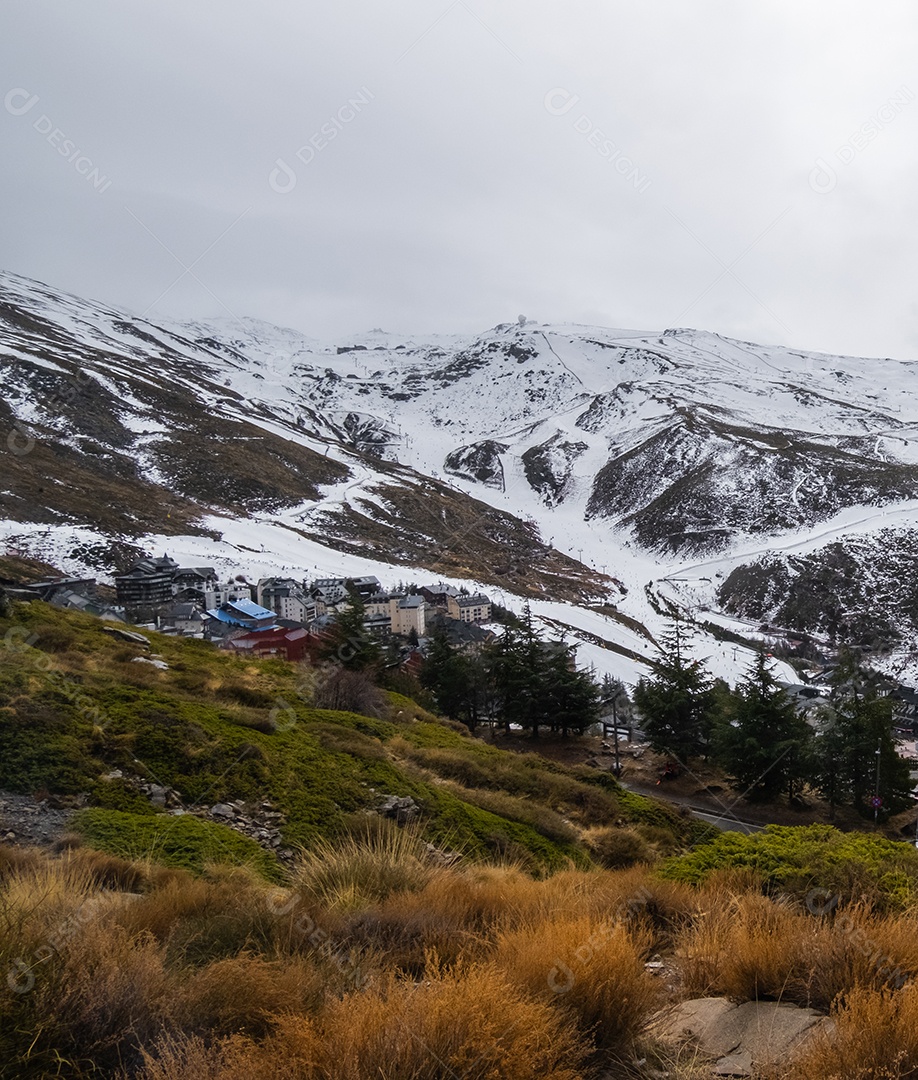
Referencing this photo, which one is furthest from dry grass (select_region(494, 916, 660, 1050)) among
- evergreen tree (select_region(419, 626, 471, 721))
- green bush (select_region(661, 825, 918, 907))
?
evergreen tree (select_region(419, 626, 471, 721))

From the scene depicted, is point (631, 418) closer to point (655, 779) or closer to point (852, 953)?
point (655, 779)

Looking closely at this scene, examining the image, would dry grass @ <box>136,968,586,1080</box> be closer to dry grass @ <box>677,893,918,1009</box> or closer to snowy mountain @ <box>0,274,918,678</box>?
dry grass @ <box>677,893,918,1009</box>

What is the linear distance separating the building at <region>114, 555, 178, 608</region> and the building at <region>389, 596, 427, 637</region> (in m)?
23.0

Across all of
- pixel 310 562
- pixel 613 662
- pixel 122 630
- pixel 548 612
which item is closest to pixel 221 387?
pixel 310 562

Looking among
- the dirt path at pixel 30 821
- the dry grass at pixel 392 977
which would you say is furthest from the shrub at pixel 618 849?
the dirt path at pixel 30 821

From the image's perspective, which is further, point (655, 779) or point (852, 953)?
point (655, 779)

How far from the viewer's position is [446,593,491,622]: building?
2766 inches

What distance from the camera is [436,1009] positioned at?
7.35 ft

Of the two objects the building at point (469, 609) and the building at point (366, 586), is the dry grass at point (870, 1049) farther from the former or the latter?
the building at point (366, 586)

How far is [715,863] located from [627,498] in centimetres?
14454

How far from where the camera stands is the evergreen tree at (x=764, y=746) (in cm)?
2295

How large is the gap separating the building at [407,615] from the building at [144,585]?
23.0m

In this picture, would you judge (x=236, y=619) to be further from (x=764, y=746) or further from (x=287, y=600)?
(x=764, y=746)

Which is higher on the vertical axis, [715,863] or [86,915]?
[86,915]
